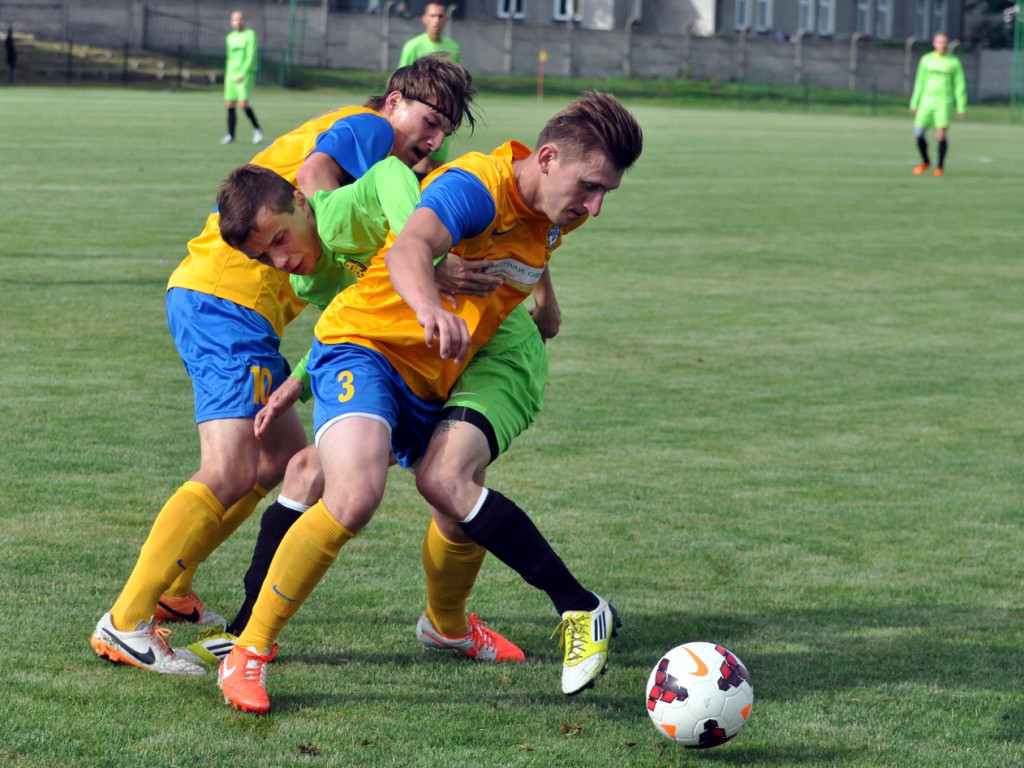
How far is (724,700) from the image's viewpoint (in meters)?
3.50

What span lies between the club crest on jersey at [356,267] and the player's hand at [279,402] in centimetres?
39

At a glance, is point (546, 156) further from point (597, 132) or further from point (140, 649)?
point (140, 649)

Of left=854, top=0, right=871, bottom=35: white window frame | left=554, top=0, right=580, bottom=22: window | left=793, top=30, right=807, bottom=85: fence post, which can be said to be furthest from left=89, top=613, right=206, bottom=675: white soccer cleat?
left=854, top=0, right=871, bottom=35: white window frame

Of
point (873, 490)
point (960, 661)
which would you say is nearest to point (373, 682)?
point (960, 661)

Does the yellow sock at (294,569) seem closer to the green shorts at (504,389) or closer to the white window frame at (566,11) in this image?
the green shorts at (504,389)

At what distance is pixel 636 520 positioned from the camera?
5668 mm

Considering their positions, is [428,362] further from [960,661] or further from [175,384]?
[175,384]

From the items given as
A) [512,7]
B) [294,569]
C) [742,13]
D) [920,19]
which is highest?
[920,19]

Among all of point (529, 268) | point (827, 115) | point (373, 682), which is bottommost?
point (373, 682)

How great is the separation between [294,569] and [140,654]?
24.9 inches

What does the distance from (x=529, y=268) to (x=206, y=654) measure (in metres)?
1.57

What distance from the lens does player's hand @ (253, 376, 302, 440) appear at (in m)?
3.91

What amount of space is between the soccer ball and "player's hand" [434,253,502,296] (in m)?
1.20

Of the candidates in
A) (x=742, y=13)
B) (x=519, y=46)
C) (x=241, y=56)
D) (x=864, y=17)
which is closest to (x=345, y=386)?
(x=241, y=56)
